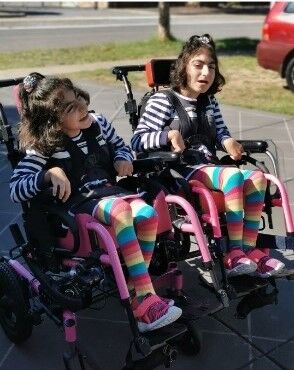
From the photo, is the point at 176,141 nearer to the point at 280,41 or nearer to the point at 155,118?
the point at 155,118

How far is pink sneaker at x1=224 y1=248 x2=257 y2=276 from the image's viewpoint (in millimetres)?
3018

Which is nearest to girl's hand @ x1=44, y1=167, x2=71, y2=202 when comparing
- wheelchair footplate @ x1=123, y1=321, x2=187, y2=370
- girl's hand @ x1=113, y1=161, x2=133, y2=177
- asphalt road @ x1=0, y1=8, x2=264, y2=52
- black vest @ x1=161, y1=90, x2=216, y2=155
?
girl's hand @ x1=113, y1=161, x2=133, y2=177

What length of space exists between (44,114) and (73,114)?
0.49ft

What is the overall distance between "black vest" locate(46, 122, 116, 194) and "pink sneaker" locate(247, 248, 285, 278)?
90 centimetres

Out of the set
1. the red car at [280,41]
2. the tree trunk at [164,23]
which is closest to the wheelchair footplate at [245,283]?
the red car at [280,41]

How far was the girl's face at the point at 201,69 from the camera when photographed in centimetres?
358

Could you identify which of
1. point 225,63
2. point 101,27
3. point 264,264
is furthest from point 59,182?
point 101,27

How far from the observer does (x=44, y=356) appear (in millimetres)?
3006

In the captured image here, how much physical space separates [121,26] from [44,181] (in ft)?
66.7

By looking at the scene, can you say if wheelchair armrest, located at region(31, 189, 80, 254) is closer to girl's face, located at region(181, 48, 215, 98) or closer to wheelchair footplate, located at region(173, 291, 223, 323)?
wheelchair footplate, located at region(173, 291, 223, 323)

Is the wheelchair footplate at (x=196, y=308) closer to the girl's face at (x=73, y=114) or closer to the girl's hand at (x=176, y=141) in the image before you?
the girl's hand at (x=176, y=141)

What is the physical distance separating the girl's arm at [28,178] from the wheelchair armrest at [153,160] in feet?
1.85

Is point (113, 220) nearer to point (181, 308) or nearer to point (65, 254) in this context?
point (65, 254)

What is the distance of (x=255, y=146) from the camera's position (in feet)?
11.8
